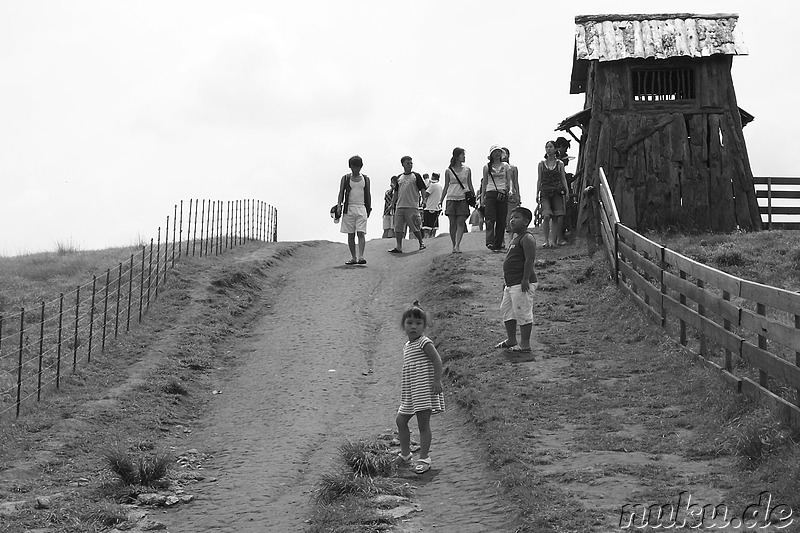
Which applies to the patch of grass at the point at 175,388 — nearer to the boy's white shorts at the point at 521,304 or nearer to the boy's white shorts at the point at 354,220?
the boy's white shorts at the point at 521,304

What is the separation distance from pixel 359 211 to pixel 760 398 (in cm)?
1153

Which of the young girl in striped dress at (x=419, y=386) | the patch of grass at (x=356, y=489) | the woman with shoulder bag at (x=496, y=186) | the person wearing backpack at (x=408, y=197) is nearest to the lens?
the patch of grass at (x=356, y=489)

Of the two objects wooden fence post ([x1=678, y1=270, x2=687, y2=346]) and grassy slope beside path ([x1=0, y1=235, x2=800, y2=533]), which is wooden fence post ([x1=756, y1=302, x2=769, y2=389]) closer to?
grassy slope beside path ([x1=0, y1=235, x2=800, y2=533])

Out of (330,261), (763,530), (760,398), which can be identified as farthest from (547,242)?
(763,530)

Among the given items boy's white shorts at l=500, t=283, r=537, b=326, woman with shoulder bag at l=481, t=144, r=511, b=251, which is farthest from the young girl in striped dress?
woman with shoulder bag at l=481, t=144, r=511, b=251

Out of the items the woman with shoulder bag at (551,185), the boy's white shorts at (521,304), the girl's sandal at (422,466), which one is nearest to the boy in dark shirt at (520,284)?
the boy's white shorts at (521,304)

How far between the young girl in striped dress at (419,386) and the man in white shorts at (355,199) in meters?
10.2

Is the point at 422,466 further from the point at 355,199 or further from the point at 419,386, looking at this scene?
the point at 355,199

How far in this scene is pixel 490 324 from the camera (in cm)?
1448

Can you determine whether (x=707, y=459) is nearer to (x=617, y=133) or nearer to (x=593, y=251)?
(x=593, y=251)

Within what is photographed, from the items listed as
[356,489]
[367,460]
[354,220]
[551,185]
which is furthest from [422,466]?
[354,220]

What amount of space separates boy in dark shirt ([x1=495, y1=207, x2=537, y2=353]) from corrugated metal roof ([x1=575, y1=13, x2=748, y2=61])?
960 cm

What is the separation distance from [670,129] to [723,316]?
457 inches

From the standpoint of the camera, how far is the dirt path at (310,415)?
8430mm
